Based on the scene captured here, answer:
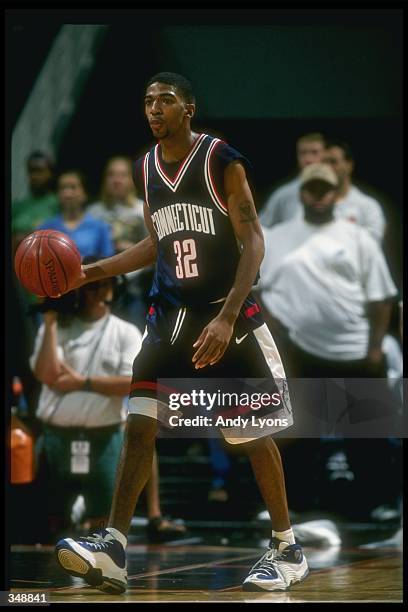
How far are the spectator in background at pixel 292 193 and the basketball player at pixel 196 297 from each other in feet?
12.3

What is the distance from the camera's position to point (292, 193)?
970 centimetres

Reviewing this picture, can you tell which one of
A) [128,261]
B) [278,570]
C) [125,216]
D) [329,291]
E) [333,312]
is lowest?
[278,570]

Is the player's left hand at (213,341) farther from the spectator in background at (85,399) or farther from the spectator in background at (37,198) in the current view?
the spectator in background at (37,198)

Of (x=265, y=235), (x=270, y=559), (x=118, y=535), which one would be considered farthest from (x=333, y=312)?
(x=118, y=535)

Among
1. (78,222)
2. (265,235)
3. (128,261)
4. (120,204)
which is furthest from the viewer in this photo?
(120,204)

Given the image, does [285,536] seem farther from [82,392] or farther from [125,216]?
[125,216]

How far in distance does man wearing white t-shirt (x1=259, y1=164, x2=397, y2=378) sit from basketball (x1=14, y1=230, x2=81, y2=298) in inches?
137

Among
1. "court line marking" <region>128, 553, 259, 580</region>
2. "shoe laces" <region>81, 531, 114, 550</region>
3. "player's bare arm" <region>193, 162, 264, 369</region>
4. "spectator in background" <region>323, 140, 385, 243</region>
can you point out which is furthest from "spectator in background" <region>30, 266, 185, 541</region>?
"player's bare arm" <region>193, 162, 264, 369</region>

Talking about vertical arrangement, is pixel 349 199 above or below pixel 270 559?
above

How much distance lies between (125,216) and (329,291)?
1503 millimetres

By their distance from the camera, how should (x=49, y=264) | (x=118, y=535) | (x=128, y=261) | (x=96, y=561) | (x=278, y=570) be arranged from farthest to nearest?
1. (x=128, y=261)
2. (x=49, y=264)
3. (x=278, y=570)
4. (x=118, y=535)
5. (x=96, y=561)

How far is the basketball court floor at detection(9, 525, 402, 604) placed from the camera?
18.0ft

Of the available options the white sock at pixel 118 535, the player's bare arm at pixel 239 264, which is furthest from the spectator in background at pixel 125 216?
the white sock at pixel 118 535

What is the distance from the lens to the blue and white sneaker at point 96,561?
216 inches
